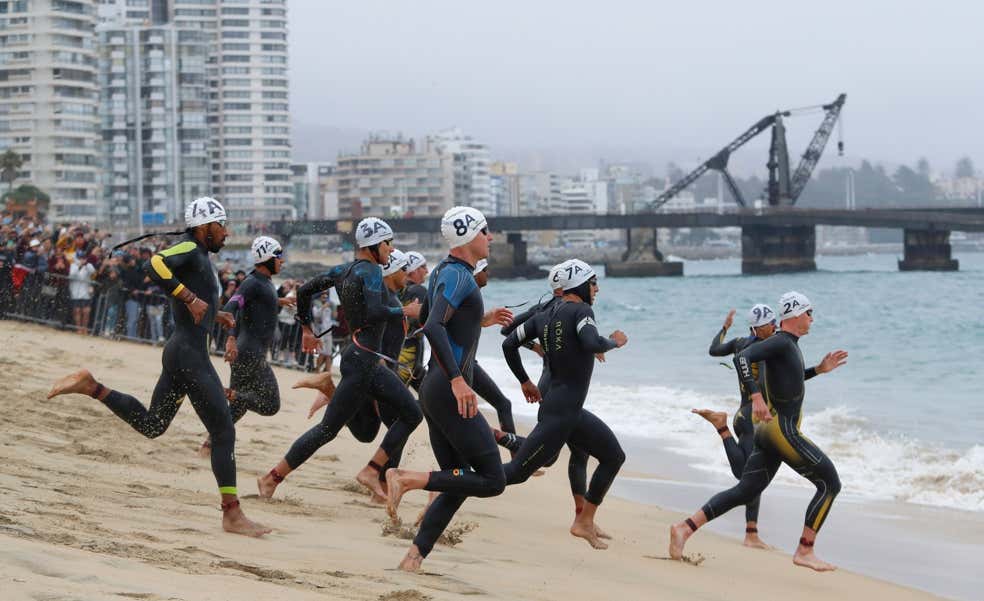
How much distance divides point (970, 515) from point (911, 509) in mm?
558

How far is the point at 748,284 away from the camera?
118000 mm

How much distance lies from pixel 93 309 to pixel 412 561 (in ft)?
57.7

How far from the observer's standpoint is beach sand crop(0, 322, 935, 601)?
252 inches

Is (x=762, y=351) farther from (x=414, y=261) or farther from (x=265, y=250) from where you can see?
(x=265, y=250)

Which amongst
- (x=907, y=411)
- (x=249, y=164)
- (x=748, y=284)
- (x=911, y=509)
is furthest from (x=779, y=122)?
(x=911, y=509)

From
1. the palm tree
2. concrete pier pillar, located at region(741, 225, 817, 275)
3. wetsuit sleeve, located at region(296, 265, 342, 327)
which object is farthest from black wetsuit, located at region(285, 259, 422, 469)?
the palm tree

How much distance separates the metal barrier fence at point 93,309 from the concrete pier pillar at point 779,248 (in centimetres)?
11380

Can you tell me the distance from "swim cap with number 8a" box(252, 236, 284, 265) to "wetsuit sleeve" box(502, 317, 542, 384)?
→ 2.17 m

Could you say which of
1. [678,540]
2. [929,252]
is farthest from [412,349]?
[929,252]

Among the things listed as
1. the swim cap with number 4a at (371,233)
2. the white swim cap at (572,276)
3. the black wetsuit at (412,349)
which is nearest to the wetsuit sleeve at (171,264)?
the swim cap with number 4a at (371,233)

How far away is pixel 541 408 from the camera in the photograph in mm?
8797

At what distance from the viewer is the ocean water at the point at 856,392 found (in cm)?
1582

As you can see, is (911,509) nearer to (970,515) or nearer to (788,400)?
(970,515)

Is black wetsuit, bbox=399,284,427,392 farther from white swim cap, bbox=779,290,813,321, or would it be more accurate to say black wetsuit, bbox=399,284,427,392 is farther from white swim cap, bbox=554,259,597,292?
white swim cap, bbox=779,290,813,321
